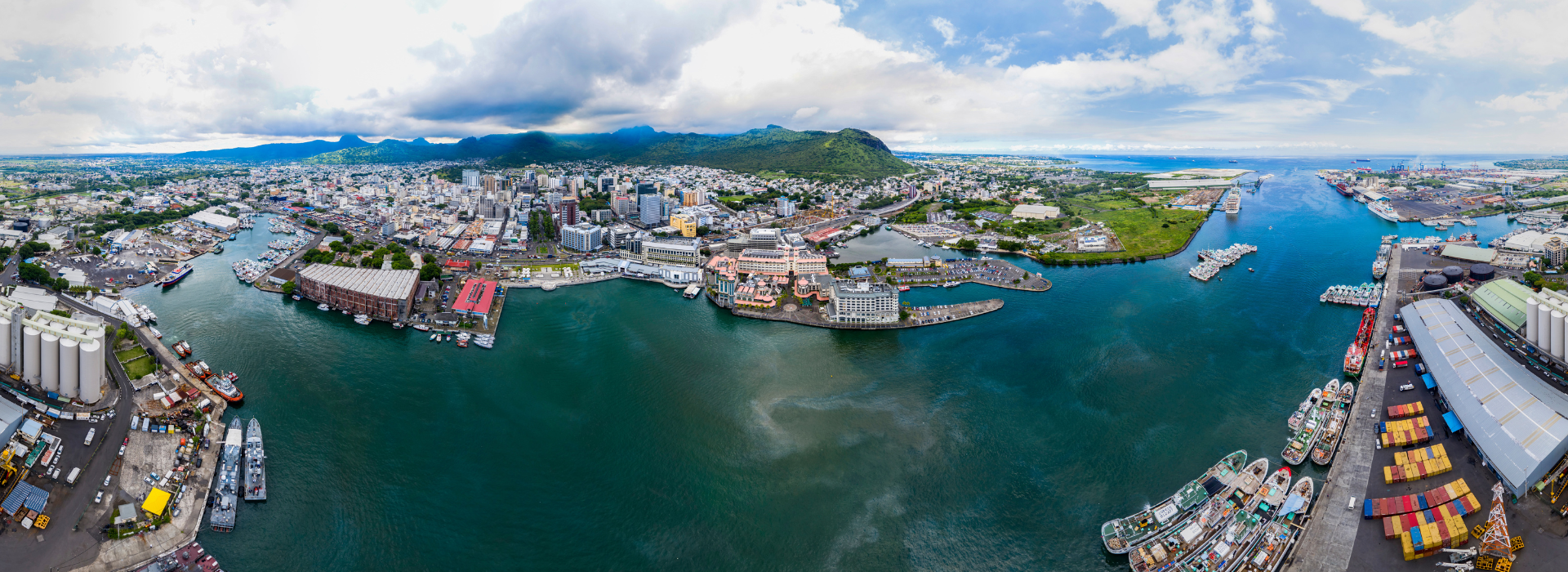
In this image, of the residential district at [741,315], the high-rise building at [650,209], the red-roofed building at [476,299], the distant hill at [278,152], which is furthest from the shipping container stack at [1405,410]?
the distant hill at [278,152]

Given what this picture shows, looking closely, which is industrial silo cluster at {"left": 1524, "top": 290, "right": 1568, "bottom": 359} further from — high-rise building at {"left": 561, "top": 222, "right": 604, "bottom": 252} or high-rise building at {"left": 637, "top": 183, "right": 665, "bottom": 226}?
high-rise building at {"left": 637, "top": 183, "right": 665, "bottom": 226}

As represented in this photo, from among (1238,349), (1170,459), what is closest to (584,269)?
(1170,459)

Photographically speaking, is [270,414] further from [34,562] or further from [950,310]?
[950,310]

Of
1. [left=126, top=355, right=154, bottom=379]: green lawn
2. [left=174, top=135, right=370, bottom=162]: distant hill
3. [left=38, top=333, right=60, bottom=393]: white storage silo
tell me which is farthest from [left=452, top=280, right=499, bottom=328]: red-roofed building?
[left=174, top=135, right=370, bottom=162]: distant hill

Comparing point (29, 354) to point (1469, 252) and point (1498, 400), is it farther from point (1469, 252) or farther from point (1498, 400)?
point (1469, 252)

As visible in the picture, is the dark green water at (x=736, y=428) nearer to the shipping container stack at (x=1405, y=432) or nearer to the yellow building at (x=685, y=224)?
the shipping container stack at (x=1405, y=432)
